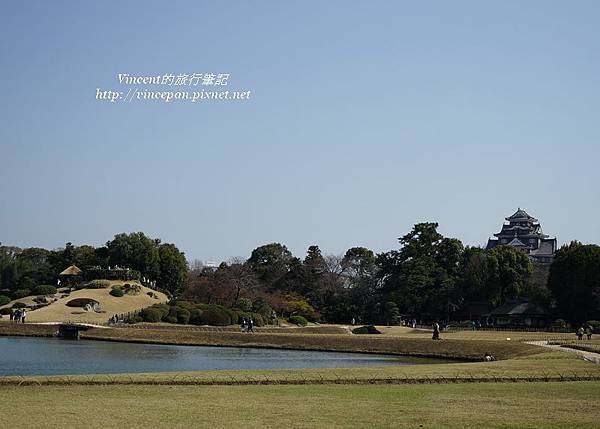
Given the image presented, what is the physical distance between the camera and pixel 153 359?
43094 millimetres

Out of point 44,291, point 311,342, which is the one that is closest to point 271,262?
point 44,291

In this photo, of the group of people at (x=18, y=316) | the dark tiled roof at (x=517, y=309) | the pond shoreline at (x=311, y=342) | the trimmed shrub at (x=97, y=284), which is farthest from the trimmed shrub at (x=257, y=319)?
the dark tiled roof at (x=517, y=309)

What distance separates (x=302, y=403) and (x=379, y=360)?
24.9 metres

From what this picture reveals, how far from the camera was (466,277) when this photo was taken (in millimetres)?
92750

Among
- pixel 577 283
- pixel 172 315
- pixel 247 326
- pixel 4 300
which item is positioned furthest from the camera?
pixel 4 300

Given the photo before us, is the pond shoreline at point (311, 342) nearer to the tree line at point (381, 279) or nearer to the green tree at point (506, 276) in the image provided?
the tree line at point (381, 279)

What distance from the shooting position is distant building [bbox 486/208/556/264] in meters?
156

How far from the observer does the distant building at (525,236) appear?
156m

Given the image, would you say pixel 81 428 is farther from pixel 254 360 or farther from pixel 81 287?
pixel 81 287

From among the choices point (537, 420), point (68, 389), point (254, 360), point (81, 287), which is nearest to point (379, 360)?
point (254, 360)

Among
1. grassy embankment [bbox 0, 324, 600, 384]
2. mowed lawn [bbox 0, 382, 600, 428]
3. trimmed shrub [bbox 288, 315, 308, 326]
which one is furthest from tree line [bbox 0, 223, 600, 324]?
mowed lawn [bbox 0, 382, 600, 428]

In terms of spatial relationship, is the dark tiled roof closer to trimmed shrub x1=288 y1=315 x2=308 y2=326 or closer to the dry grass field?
trimmed shrub x1=288 y1=315 x2=308 y2=326

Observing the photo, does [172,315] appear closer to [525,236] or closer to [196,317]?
[196,317]

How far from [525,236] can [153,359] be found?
127 metres
